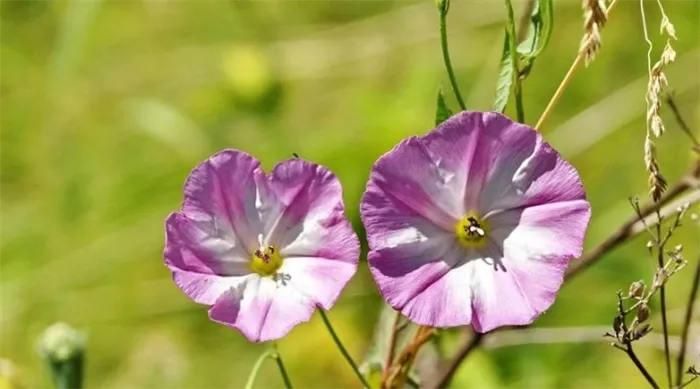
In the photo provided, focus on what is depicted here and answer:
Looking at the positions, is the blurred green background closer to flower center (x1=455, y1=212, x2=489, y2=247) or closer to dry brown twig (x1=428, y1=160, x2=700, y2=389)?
dry brown twig (x1=428, y1=160, x2=700, y2=389)

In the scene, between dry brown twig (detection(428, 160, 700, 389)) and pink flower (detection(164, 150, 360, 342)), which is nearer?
pink flower (detection(164, 150, 360, 342))

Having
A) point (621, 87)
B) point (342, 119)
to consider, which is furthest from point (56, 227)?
point (621, 87)

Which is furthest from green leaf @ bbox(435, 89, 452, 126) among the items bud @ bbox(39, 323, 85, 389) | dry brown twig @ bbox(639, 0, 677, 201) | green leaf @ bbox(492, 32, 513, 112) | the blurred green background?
the blurred green background

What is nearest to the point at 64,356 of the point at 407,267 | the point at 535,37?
the point at 407,267

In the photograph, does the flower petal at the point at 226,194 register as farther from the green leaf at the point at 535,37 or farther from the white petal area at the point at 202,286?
the green leaf at the point at 535,37

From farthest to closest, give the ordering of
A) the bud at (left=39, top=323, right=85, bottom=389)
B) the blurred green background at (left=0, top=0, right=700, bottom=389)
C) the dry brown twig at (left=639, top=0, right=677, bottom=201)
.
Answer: the blurred green background at (left=0, top=0, right=700, bottom=389)
the bud at (left=39, top=323, right=85, bottom=389)
the dry brown twig at (left=639, top=0, right=677, bottom=201)

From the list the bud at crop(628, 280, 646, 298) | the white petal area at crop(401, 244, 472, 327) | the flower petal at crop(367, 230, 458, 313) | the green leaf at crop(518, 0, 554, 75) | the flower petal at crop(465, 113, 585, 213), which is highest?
the green leaf at crop(518, 0, 554, 75)

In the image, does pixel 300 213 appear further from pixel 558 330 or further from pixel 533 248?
pixel 558 330
